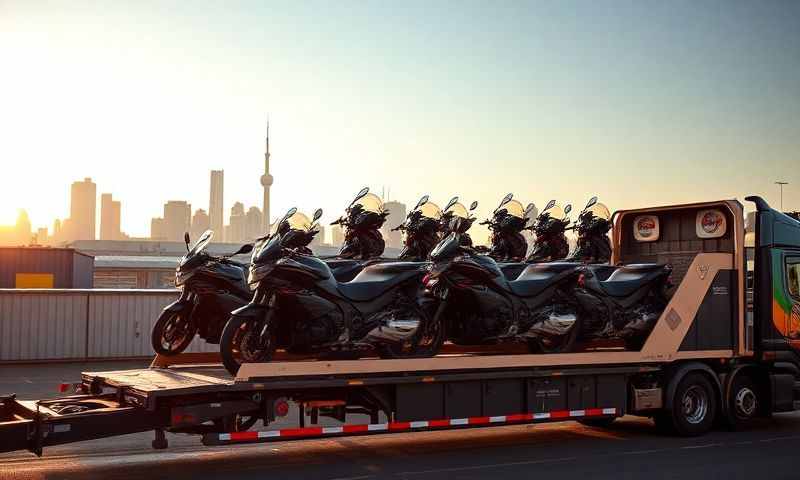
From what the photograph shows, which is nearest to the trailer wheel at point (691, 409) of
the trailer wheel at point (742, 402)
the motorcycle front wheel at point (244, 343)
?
the trailer wheel at point (742, 402)

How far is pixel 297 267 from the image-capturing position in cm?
964

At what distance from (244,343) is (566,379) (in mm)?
4111

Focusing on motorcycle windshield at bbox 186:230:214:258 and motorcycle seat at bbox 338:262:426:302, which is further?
motorcycle windshield at bbox 186:230:214:258

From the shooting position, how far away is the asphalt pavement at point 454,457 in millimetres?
9320

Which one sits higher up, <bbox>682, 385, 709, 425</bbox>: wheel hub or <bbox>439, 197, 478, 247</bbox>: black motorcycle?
<bbox>439, 197, 478, 247</bbox>: black motorcycle

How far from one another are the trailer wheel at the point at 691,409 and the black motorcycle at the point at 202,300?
5.74 metres

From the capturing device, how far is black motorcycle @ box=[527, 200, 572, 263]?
15430mm

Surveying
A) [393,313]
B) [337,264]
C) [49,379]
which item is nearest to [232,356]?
[393,313]

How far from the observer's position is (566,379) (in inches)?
443

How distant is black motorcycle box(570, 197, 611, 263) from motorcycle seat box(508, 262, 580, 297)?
359cm

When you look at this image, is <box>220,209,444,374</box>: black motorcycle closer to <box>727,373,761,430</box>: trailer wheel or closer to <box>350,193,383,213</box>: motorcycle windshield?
<box>350,193,383,213</box>: motorcycle windshield

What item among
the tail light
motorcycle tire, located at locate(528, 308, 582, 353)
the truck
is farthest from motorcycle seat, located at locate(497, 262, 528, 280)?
the tail light

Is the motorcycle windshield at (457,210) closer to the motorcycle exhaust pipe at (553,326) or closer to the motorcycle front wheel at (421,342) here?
the motorcycle exhaust pipe at (553,326)

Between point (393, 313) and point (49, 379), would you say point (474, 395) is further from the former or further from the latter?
point (49, 379)
